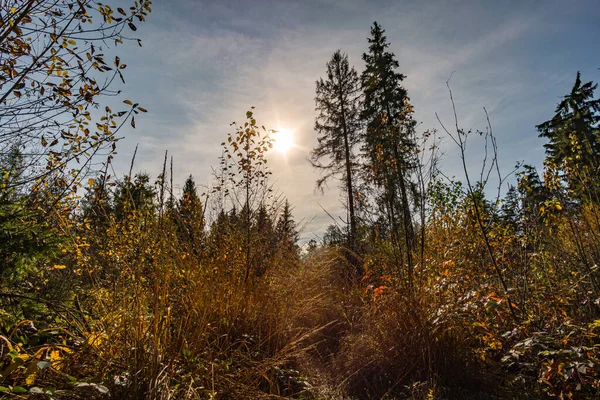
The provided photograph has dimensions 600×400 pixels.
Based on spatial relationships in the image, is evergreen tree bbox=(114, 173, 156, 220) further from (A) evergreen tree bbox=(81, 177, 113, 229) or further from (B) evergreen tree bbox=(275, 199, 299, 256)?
(B) evergreen tree bbox=(275, 199, 299, 256)

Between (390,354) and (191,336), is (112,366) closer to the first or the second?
(191,336)

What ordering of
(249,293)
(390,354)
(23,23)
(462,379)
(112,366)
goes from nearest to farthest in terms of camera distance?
(112,366) → (23,23) → (462,379) → (390,354) → (249,293)

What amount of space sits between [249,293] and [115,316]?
1341 millimetres

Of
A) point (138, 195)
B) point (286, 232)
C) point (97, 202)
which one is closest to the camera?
point (97, 202)

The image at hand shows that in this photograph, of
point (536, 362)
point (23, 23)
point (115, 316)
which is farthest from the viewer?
point (23, 23)

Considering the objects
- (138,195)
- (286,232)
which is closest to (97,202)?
(138,195)

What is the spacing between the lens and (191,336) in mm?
2012

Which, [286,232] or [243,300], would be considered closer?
[243,300]

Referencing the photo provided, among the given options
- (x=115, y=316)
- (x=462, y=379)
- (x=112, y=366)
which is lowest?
(x=462, y=379)

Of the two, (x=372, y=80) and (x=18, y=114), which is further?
(x=372, y=80)

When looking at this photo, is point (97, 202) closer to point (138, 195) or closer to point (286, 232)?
point (138, 195)

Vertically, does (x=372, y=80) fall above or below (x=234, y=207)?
above

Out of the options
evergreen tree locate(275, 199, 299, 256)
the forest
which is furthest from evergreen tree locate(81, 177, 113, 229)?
evergreen tree locate(275, 199, 299, 256)

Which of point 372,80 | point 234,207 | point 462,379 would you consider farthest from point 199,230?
point 372,80
